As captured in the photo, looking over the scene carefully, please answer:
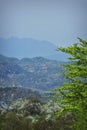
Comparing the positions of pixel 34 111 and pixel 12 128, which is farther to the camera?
pixel 34 111

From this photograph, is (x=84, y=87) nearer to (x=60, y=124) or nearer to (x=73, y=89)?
(x=73, y=89)

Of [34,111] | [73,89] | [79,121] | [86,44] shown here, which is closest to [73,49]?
[86,44]

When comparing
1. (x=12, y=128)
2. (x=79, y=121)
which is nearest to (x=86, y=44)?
(x=79, y=121)

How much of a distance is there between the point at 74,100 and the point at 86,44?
11.4 ft

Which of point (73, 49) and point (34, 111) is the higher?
point (73, 49)

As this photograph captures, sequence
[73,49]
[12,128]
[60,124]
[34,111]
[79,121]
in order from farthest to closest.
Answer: [34,111] → [60,124] → [12,128] → [73,49] → [79,121]

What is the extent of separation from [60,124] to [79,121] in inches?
900

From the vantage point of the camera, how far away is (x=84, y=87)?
913 inches

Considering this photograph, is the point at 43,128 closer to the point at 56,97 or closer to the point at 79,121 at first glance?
the point at 56,97

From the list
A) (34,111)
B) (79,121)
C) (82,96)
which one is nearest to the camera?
(79,121)

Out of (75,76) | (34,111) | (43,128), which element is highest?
(75,76)

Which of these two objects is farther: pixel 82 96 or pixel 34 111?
pixel 34 111

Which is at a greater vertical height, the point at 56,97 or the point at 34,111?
the point at 56,97

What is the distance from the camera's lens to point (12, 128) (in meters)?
38.4
